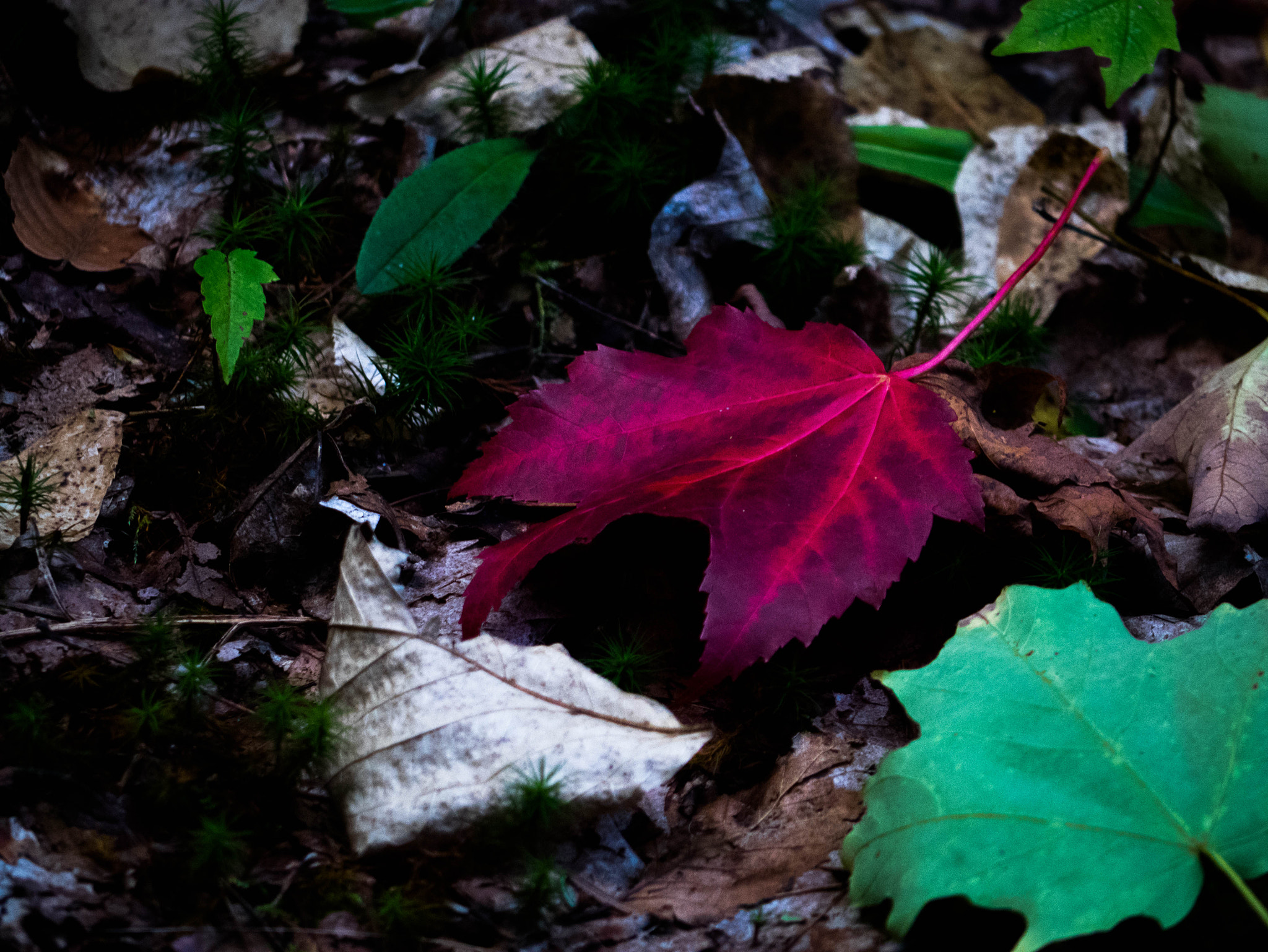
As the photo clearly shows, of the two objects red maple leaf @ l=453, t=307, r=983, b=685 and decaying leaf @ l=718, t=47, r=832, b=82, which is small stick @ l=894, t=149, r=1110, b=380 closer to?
red maple leaf @ l=453, t=307, r=983, b=685

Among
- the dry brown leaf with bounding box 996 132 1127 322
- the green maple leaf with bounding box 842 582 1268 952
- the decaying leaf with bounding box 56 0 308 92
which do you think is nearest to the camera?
the green maple leaf with bounding box 842 582 1268 952

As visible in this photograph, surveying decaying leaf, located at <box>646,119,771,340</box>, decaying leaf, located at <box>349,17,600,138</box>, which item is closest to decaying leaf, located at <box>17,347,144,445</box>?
decaying leaf, located at <box>349,17,600,138</box>

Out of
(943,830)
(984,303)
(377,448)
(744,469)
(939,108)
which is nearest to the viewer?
(943,830)

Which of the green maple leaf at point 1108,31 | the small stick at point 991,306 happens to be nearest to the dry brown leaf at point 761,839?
the small stick at point 991,306

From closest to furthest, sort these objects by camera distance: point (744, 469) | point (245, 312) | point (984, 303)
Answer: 1. point (744, 469)
2. point (245, 312)
3. point (984, 303)

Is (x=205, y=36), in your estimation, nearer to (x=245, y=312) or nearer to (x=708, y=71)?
(x=245, y=312)

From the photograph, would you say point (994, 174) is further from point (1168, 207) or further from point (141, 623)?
point (141, 623)

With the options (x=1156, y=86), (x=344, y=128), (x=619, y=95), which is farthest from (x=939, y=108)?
(x=344, y=128)
